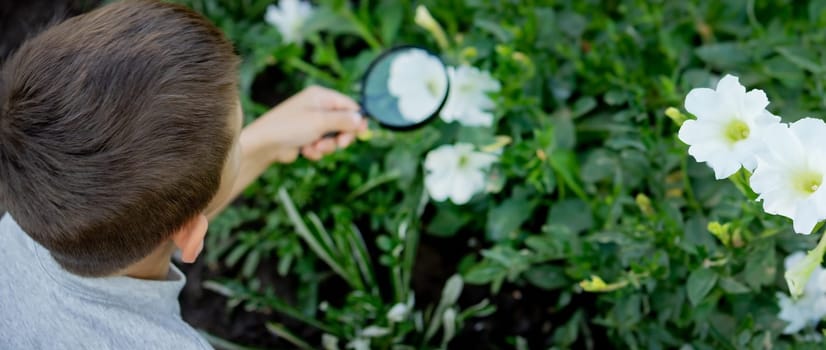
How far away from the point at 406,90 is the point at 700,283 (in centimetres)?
69

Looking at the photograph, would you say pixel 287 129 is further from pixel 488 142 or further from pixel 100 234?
pixel 100 234

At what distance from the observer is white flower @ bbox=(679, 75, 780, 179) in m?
1.12

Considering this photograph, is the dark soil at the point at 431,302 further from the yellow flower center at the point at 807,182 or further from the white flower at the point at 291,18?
the yellow flower center at the point at 807,182

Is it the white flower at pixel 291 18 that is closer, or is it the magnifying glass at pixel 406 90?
the magnifying glass at pixel 406 90

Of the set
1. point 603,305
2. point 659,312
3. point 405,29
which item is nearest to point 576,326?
point 603,305

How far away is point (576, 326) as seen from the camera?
1.82 metres

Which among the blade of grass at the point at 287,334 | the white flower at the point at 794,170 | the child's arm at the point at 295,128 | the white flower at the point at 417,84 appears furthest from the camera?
the blade of grass at the point at 287,334

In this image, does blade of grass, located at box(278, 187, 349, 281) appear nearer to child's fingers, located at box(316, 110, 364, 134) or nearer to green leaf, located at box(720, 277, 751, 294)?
child's fingers, located at box(316, 110, 364, 134)

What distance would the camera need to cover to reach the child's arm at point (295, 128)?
1.68 m

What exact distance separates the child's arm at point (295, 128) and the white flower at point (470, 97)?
21cm

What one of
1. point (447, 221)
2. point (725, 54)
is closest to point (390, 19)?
point (447, 221)

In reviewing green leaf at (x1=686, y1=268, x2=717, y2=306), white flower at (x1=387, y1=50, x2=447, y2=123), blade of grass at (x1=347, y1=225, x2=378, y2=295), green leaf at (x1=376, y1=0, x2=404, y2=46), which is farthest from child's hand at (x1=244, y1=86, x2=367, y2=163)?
green leaf at (x1=686, y1=268, x2=717, y2=306)

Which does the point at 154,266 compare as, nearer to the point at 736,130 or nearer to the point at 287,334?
the point at 287,334

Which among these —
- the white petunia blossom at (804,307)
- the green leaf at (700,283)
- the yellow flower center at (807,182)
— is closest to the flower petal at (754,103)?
the yellow flower center at (807,182)
